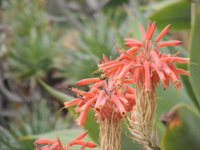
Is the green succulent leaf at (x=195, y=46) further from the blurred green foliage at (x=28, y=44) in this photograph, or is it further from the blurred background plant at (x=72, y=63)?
the blurred green foliage at (x=28, y=44)

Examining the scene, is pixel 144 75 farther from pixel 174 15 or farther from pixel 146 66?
pixel 174 15

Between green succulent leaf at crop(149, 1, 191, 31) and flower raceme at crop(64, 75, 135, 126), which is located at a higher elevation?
green succulent leaf at crop(149, 1, 191, 31)

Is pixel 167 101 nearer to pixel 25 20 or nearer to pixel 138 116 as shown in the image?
pixel 138 116

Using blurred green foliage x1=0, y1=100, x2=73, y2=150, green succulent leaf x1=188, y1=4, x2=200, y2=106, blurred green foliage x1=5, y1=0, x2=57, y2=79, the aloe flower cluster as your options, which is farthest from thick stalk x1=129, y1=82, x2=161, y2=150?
blurred green foliage x1=5, y1=0, x2=57, y2=79

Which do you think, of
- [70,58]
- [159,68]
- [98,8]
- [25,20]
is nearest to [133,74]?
[159,68]

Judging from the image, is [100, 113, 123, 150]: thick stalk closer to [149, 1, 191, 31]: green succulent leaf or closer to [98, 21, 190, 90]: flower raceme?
[98, 21, 190, 90]: flower raceme

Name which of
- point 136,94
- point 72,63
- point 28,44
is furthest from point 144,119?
point 28,44

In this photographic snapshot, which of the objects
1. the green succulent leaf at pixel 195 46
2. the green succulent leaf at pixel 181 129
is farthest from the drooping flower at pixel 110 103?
the green succulent leaf at pixel 195 46
